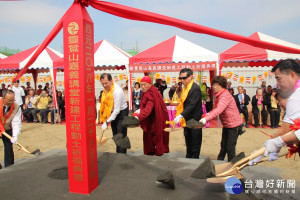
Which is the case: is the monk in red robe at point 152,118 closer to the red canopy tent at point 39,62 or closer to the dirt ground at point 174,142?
the dirt ground at point 174,142

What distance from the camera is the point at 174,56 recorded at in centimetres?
705

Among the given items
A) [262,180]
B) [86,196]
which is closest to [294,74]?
[262,180]

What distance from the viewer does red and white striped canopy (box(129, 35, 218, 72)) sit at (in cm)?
693

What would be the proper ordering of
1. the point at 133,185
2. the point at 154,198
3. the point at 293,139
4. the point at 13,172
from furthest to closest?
the point at 13,172
the point at 133,185
the point at 154,198
the point at 293,139

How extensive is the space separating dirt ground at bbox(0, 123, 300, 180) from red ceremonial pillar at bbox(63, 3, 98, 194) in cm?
249

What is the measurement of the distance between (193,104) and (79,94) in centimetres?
177

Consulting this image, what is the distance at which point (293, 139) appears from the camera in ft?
4.55

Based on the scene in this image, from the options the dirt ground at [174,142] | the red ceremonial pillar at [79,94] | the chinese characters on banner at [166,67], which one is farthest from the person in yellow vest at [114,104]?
the chinese characters on banner at [166,67]

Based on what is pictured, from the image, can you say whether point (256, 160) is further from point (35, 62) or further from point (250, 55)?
point (35, 62)

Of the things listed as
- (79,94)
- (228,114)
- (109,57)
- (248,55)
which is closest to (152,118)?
(228,114)

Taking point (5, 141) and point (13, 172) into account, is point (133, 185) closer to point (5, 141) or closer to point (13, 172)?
point (13, 172)

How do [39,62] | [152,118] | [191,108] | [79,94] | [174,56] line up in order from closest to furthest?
1. [79,94]
2. [191,108]
3. [152,118]
4. [174,56]
5. [39,62]

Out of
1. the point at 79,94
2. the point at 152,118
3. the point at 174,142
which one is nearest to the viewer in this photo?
the point at 79,94

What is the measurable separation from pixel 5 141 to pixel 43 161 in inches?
26.4
